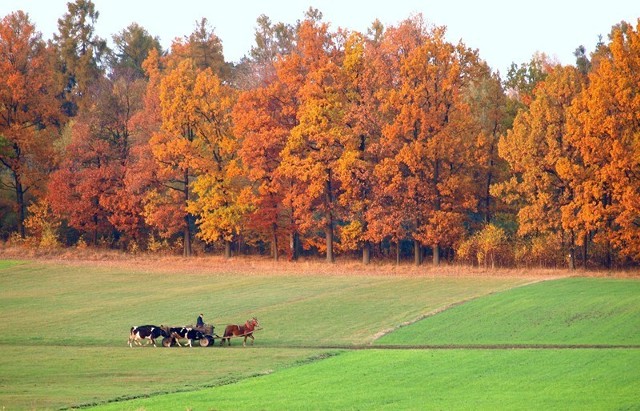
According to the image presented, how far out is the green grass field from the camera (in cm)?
2966

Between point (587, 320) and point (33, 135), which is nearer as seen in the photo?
point (587, 320)

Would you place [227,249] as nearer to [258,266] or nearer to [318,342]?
[258,266]

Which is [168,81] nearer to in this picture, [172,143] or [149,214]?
[172,143]

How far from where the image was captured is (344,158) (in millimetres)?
71938

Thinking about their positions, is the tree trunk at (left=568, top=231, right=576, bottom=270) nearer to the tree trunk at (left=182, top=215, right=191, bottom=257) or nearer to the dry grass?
the dry grass

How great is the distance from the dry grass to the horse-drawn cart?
25058 mm

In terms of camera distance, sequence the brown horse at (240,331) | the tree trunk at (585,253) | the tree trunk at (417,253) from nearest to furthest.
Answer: the brown horse at (240,331), the tree trunk at (585,253), the tree trunk at (417,253)

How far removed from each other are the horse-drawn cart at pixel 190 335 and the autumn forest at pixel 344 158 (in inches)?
1187

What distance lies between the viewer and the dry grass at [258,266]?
214ft

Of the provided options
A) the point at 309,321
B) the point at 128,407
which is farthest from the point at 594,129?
the point at 128,407

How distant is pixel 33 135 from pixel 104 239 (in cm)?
1035

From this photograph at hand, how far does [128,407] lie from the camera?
27.8 metres

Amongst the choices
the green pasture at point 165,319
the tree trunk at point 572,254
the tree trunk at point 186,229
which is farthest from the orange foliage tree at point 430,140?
Answer: the tree trunk at point 186,229

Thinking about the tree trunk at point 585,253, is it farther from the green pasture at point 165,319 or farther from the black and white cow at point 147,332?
the black and white cow at point 147,332
